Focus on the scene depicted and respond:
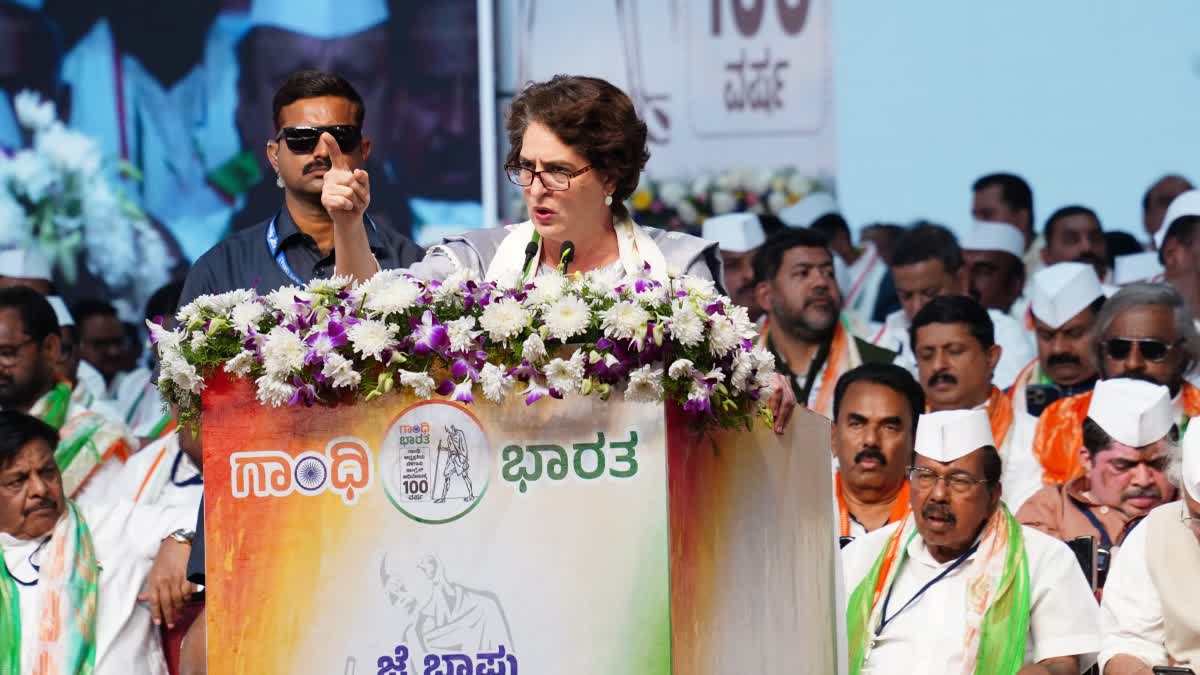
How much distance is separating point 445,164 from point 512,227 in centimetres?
644

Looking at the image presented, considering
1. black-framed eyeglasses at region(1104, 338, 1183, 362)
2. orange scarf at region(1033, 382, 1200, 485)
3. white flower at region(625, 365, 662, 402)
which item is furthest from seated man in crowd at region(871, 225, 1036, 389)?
white flower at region(625, 365, 662, 402)

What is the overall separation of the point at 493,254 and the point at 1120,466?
9.82 ft

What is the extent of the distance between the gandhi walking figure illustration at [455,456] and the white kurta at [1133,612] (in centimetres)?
241

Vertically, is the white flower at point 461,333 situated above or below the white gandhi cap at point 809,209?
below

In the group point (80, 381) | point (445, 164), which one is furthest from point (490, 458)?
point (445, 164)

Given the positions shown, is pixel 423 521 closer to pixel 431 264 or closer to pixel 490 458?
pixel 490 458

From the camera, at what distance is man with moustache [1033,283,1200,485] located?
24.4 feet

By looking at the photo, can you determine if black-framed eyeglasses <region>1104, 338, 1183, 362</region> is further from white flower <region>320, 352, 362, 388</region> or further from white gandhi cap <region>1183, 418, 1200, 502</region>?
white flower <region>320, 352, 362, 388</region>

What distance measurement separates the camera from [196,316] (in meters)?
4.03

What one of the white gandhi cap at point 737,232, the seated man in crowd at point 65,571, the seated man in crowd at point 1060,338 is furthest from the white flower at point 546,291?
Result: the white gandhi cap at point 737,232

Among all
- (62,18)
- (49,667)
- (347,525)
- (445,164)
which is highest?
(62,18)

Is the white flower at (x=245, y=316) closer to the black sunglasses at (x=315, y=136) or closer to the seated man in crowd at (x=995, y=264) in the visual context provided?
the black sunglasses at (x=315, y=136)

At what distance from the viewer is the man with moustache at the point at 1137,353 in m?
7.44

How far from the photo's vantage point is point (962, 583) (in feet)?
19.7
